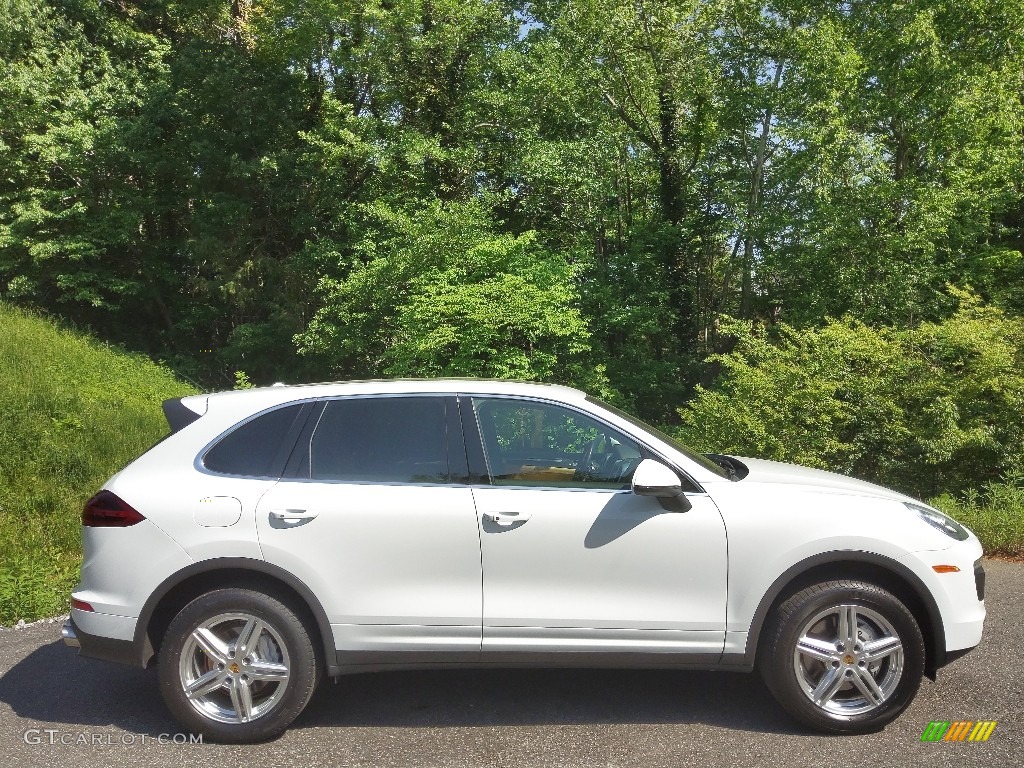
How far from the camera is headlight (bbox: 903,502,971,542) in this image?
4266 mm

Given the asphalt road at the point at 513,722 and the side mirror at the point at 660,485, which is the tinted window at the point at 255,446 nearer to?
the asphalt road at the point at 513,722

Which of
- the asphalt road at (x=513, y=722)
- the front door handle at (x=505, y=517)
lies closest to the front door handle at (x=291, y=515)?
the front door handle at (x=505, y=517)

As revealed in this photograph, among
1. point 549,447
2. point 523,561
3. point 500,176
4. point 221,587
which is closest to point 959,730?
point 523,561

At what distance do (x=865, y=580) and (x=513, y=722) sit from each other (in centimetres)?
187

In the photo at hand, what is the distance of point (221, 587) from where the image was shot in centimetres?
418

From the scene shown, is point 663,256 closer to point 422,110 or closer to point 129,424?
point 422,110

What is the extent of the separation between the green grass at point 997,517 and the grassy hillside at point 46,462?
7.61m

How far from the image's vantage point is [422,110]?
19.0m

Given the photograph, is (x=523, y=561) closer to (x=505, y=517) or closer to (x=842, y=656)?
(x=505, y=517)

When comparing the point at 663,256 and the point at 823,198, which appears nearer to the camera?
the point at 823,198

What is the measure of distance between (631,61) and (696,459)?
662 inches

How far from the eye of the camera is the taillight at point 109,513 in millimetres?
4148

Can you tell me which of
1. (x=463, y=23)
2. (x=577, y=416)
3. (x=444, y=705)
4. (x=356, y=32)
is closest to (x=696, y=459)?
(x=577, y=416)

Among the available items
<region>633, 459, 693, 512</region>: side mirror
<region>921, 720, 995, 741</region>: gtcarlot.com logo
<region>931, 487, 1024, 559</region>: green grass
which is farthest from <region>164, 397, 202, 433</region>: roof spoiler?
<region>931, 487, 1024, 559</region>: green grass
